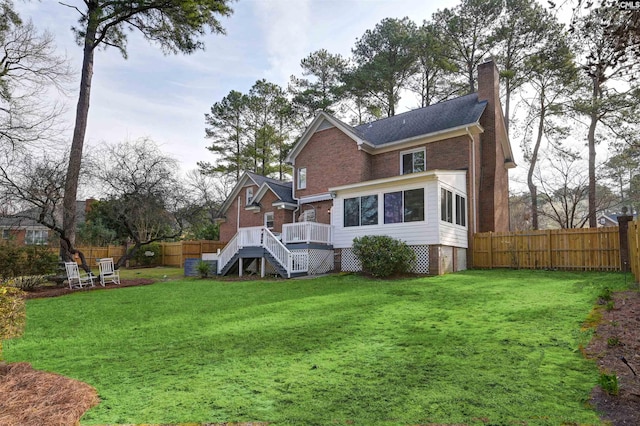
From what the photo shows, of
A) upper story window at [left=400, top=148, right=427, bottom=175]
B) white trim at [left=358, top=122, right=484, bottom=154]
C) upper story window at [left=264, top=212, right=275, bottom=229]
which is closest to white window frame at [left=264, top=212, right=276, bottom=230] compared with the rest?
A: upper story window at [left=264, top=212, right=275, bottom=229]

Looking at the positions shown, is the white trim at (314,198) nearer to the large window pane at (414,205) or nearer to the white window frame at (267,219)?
the white window frame at (267,219)

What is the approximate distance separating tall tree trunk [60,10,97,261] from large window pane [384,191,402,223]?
12.9 metres

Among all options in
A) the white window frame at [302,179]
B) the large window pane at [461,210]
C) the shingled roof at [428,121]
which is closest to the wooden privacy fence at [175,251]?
the white window frame at [302,179]

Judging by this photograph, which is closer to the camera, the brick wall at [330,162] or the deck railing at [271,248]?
the deck railing at [271,248]

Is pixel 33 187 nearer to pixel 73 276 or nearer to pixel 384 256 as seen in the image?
pixel 73 276

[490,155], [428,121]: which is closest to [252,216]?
[428,121]

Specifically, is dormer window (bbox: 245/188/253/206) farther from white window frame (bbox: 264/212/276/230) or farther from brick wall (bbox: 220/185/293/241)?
white window frame (bbox: 264/212/276/230)

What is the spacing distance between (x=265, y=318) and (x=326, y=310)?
1.34 metres

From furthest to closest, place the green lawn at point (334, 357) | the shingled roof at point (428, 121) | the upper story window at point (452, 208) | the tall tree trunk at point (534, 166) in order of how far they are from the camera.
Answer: the tall tree trunk at point (534, 166)
the shingled roof at point (428, 121)
the upper story window at point (452, 208)
the green lawn at point (334, 357)

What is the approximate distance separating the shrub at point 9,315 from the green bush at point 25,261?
12.9m

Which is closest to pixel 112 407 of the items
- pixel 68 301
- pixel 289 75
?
pixel 68 301

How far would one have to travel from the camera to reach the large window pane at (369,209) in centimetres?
1566

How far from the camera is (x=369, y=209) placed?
1586 cm

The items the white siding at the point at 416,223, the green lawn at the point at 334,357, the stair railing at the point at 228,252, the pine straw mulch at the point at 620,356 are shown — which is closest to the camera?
the pine straw mulch at the point at 620,356
